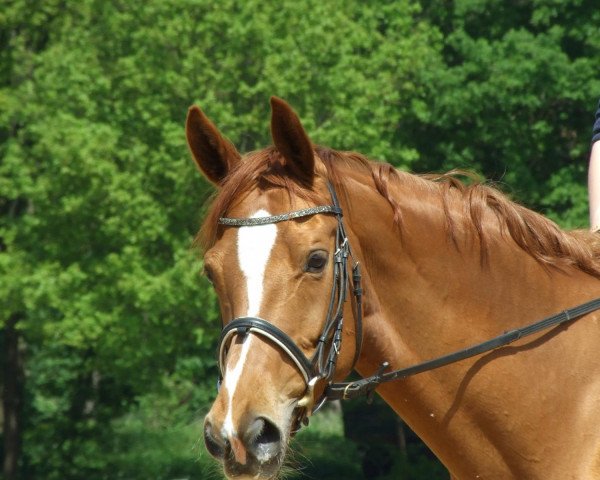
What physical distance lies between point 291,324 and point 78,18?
18.4 m

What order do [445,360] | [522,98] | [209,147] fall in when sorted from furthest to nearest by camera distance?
[522,98] → [209,147] → [445,360]

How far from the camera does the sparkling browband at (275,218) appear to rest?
141 inches

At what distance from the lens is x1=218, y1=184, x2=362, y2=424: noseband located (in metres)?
3.45

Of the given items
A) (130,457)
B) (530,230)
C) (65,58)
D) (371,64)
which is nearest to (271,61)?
(371,64)

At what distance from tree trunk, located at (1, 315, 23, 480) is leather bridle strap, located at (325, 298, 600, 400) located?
59.2ft

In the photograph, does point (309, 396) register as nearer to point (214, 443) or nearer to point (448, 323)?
point (214, 443)

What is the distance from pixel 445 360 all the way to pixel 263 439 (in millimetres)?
815

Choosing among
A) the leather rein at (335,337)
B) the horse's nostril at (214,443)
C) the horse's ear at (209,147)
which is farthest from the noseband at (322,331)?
the horse's ear at (209,147)

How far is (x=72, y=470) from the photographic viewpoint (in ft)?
70.7

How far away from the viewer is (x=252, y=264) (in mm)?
3500

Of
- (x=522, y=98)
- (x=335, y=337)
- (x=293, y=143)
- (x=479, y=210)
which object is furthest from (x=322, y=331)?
(x=522, y=98)

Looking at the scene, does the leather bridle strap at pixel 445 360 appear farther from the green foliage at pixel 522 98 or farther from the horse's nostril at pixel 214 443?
the green foliage at pixel 522 98

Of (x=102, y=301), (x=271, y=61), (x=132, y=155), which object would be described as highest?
(x=271, y=61)

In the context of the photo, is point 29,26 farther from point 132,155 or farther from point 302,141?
point 302,141
